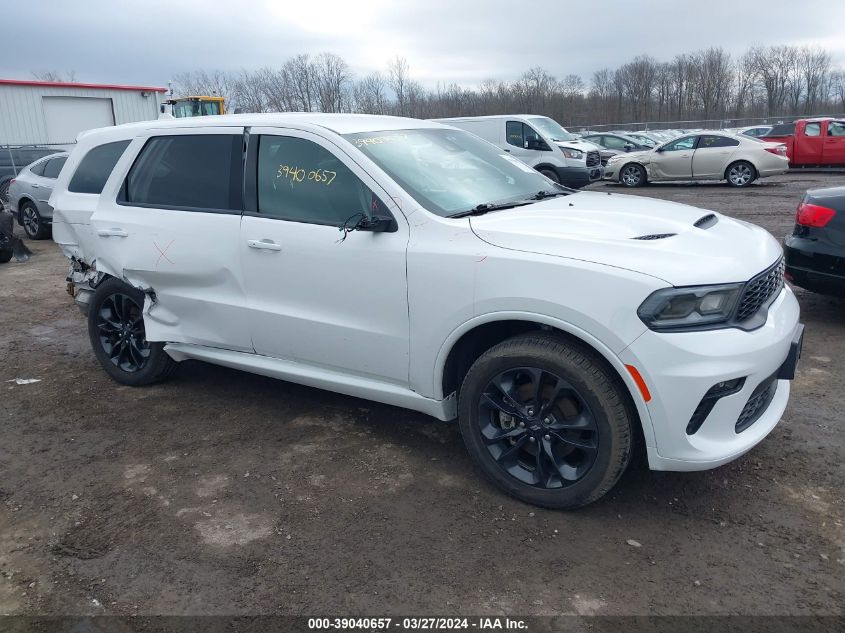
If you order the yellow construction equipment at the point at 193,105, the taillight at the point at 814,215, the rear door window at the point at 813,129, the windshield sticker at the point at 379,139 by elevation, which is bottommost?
the taillight at the point at 814,215

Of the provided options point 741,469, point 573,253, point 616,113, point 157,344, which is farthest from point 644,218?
point 616,113

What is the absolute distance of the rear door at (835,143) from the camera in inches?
798

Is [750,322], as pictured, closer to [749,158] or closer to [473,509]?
[473,509]

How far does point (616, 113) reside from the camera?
197 ft

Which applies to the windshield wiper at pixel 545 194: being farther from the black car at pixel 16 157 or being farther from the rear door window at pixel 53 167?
the black car at pixel 16 157

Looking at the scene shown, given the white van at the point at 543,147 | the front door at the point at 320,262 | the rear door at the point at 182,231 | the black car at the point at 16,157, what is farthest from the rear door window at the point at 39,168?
the front door at the point at 320,262

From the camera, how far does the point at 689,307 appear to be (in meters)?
2.97

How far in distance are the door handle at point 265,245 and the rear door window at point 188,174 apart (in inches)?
11.6

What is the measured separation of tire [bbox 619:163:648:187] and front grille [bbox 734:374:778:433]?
16.8 metres

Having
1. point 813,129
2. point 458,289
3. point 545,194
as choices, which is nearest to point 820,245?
point 545,194

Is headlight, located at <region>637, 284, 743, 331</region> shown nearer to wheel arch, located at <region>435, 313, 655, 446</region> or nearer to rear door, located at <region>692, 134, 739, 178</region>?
wheel arch, located at <region>435, 313, 655, 446</region>

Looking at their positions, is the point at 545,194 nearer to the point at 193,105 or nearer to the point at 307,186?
the point at 307,186

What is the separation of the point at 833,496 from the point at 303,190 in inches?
125

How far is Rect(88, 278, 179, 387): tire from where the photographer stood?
16.5 feet
